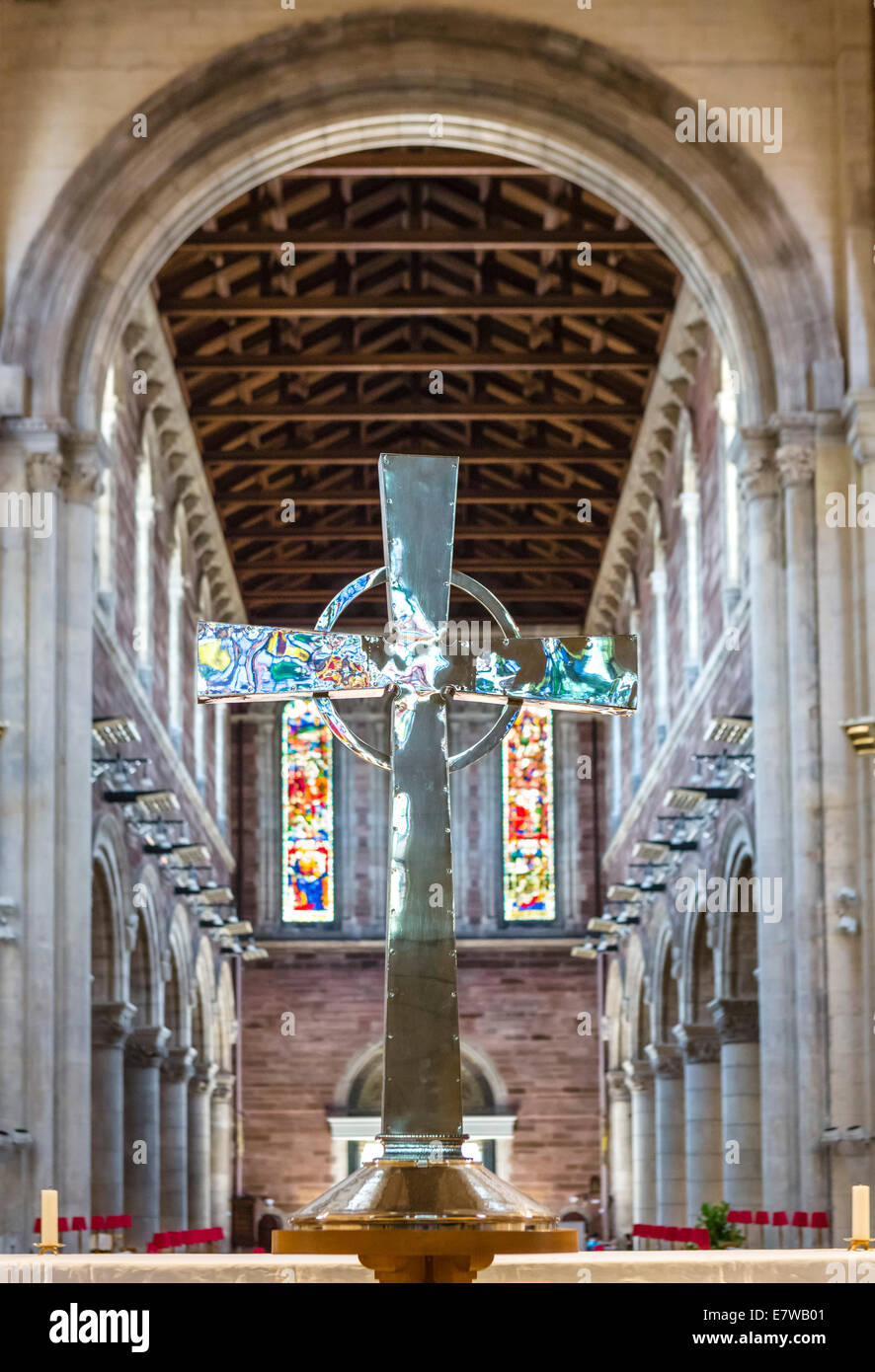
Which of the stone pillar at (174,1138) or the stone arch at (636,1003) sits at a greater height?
the stone arch at (636,1003)

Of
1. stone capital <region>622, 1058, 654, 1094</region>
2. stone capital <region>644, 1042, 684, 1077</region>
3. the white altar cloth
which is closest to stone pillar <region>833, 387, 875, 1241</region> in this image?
the white altar cloth

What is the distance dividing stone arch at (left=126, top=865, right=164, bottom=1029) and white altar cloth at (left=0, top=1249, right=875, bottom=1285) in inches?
747

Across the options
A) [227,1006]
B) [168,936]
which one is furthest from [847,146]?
[227,1006]

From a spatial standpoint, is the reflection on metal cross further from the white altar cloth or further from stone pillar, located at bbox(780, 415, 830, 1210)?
stone pillar, located at bbox(780, 415, 830, 1210)

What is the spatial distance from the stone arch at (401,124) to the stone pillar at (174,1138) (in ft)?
46.8

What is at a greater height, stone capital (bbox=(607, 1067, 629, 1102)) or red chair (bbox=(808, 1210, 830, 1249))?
red chair (bbox=(808, 1210, 830, 1249))

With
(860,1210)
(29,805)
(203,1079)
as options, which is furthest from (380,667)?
(203,1079)

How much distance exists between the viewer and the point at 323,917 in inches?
1484

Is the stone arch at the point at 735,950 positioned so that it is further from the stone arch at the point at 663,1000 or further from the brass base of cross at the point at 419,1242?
the brass base of cross at the point at 419,1242

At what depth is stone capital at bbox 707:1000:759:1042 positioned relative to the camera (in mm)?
22031

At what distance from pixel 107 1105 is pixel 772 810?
9.65m

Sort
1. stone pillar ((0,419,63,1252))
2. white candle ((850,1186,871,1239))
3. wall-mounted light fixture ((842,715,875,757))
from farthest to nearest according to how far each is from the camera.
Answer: stone pillar ((0,419,63,1252)) < wall-mounted light fixture ((842,715,875,757)) < white candle ((850,1186,871,1239))

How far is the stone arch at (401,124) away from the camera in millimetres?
17078

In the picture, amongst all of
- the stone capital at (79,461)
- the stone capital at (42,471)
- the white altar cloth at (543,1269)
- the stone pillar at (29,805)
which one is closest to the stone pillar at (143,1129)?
the stone pillar at (29,805)
